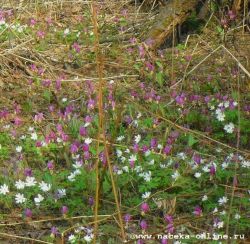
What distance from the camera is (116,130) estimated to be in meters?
2.08

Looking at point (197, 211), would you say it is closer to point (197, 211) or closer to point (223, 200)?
point (197, 211)

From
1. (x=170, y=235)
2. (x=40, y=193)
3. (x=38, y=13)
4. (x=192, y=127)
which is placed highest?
(x=38, y=13)

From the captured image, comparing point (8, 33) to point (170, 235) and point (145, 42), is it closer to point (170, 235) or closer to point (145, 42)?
point (145, 42)

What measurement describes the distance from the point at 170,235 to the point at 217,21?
4466mm

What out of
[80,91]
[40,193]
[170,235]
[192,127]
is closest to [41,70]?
[80,91]

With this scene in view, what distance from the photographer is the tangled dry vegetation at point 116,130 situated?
128 inches

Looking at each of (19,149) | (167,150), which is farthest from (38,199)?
(167,150)

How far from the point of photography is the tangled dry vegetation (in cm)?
326

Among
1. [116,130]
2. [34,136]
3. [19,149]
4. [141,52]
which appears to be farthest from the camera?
[141,52]

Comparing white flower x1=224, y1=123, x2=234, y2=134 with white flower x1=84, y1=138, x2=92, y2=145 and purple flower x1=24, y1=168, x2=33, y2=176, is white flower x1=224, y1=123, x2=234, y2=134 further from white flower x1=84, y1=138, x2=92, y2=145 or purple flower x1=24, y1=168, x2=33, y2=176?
purple flower x1=24, y1=168, x2=33, y2=176

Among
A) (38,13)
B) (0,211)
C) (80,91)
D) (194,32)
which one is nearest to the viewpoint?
(0,211)

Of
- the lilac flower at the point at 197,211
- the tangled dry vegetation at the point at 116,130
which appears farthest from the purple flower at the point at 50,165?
the lilac flower at the point at 197,211

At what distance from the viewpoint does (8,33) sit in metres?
6.44

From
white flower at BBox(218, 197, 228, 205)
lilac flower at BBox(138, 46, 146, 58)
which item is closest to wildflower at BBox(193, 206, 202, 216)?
white flower at BBox(218, 197, 228, 205)
